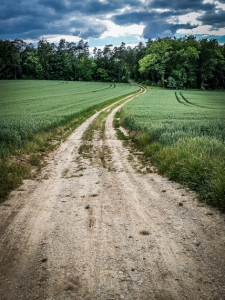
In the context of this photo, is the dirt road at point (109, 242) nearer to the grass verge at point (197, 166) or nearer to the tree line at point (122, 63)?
the grass verge at point (197, 166)

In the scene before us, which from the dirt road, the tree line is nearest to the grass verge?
the dirt road

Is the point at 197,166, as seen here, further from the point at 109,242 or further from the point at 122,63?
the point at 122,63

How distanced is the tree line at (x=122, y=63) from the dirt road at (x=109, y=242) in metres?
88.7

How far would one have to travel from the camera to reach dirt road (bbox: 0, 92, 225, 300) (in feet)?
12.6

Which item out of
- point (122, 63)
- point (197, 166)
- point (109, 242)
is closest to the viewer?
point (109, 242)

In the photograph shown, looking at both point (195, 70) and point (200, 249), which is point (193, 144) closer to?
point (200, 249)

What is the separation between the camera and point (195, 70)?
9406 centimetres

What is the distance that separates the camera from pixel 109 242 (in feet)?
16.6

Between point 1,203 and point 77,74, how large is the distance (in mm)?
126632

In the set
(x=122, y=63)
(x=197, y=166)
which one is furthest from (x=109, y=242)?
(x=122, y=63)

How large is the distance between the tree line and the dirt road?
8872cm

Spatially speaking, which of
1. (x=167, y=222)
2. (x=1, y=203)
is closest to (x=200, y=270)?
(x=167, y=222)

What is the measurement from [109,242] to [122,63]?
12945 centimetres

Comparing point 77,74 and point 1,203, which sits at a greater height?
point 77,74
